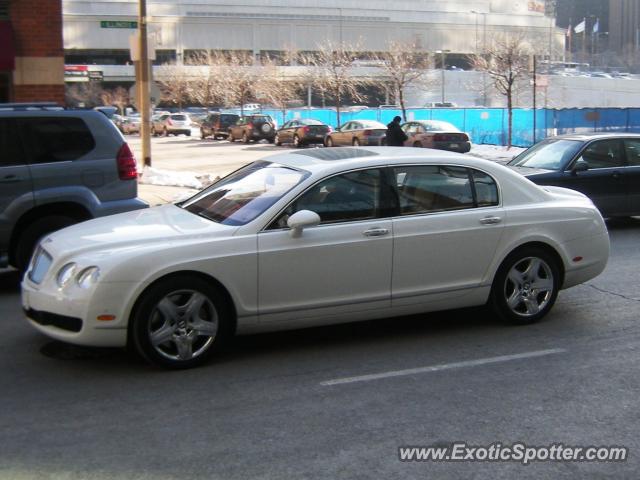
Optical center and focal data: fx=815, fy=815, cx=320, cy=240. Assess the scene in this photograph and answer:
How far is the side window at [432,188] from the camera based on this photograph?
6379 mm

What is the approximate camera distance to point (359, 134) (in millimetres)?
34375

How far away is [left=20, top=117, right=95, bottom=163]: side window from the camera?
28.7ft

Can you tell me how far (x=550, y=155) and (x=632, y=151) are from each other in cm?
120

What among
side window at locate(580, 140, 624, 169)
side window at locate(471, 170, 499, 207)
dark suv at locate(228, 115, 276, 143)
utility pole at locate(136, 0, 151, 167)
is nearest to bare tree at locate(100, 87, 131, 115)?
dark suv at locate(228, 115, 276, 143)

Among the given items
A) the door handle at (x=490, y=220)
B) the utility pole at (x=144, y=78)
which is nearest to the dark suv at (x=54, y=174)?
the door handle at (x=490, y=220)

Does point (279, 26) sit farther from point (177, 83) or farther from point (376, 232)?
point (376, 232)

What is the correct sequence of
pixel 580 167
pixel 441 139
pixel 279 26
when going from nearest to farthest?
pixel 580 167
pixel 441 139
pixel 279 26

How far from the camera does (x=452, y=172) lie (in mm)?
6621

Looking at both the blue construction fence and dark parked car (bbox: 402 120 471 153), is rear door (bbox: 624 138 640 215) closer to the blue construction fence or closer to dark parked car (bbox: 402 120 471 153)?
dark parked car (bbox: 402 120 471 153)

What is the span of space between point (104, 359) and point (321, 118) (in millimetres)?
44839

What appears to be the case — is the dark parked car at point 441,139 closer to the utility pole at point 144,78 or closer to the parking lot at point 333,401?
the utility pole at point 144,78

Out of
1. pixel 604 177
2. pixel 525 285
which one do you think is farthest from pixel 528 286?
pixel 604 177

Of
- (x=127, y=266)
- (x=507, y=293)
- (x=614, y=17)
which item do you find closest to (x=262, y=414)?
(x=127, y=266)

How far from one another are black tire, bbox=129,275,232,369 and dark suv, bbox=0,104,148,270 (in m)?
3.61
